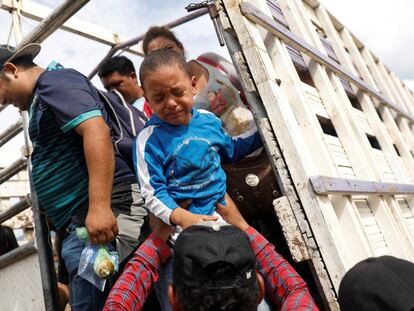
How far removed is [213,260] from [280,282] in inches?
21.3

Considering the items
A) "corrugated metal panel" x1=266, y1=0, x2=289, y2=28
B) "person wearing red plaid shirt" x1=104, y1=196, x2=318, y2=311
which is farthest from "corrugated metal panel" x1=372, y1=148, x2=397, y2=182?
"person wearing red plaid shirt" x1=104, y1=196, x2=318, y2=311

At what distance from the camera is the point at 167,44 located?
2.57m

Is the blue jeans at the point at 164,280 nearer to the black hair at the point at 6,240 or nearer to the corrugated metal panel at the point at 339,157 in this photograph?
the corrugated metal panel at the point at 339,157

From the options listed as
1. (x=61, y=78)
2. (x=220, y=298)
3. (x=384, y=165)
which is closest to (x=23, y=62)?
(x=61, y=78)

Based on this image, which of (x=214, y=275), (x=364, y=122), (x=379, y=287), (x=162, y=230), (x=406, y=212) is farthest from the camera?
(x=364, y=122)

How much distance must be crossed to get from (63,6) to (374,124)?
2.23 m

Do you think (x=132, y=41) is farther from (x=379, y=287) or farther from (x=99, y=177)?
(x=379, y=287)

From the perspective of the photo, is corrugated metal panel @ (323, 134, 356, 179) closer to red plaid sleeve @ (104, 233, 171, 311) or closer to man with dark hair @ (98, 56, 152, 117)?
red plaid sleeve @ (104, 233, 171, 311)

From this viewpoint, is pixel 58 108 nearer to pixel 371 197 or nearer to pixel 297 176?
pixel 297 176

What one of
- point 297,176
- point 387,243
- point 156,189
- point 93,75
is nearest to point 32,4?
point 93,75

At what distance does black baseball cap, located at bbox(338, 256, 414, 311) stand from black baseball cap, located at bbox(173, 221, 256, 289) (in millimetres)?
270

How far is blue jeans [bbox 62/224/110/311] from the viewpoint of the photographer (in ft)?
5.55

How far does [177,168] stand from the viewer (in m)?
1.67

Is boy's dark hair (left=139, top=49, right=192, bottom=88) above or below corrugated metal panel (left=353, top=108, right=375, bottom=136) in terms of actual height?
above
